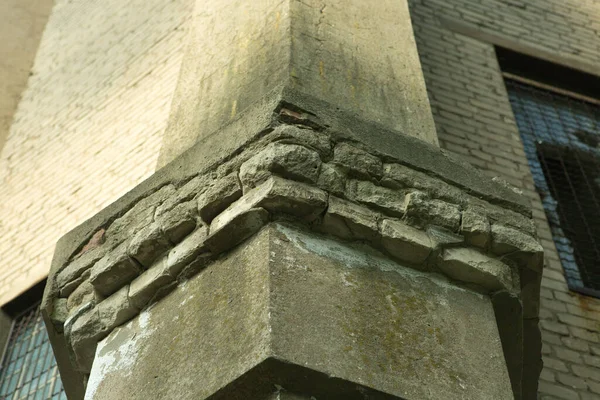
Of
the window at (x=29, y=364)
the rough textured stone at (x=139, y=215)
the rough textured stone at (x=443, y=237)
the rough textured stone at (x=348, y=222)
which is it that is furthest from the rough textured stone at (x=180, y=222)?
the window at (x=29, y=364)

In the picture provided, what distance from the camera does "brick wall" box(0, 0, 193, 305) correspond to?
20.8ft

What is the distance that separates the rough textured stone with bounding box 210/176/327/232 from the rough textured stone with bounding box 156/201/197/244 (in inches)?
5.7

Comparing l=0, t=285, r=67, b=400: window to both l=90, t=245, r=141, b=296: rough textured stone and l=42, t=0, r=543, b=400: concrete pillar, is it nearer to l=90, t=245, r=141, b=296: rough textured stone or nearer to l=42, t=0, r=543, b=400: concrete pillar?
l=42, t=0, r=543, b=400: concrete pillar

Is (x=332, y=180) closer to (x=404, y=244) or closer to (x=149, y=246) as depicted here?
(x=404, y=244)

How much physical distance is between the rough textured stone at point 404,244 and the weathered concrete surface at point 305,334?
0.05 m

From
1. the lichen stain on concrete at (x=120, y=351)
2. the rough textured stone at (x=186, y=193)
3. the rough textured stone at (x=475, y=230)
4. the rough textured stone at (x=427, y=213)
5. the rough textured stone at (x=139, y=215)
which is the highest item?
the rough textured stone at (x=186, y=193)

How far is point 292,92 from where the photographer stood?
11.0ft

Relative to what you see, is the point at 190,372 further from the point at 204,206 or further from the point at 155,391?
the point at 204,206

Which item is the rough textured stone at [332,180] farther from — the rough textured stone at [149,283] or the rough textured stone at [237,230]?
the rough textured stone at [149,283]

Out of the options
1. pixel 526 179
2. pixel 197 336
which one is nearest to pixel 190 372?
pixel 197 336

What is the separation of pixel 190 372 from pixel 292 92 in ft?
3.68

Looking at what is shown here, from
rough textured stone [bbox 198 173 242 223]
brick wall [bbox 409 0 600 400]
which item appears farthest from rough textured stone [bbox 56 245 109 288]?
brick wall [bbox 409 0 600 400]

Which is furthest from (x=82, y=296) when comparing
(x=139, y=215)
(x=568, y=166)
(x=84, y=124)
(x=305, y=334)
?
(x=568, y=166)

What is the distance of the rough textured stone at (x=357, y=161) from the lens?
10.7ft
